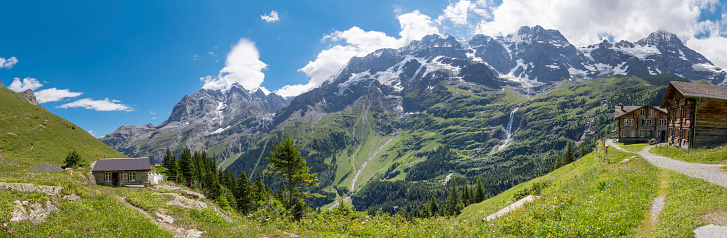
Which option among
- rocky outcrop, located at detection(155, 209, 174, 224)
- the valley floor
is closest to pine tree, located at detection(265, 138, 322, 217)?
the valley floor

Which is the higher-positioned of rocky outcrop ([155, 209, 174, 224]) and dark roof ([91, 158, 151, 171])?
rocky outcrop ([155, 209, 174, 224])

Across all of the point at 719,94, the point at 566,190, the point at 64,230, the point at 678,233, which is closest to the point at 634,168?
the point at 566,190

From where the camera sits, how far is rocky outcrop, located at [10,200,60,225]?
1296cm

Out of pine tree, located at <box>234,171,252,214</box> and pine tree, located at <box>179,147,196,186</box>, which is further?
pine tree, located at <box>234,171,252,214</box>

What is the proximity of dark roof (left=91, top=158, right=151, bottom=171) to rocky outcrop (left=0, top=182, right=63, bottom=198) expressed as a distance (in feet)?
126

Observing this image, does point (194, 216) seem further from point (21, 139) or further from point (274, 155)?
point (21, 139)

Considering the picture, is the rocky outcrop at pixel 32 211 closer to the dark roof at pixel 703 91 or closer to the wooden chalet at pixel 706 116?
the wooden chalet at pixel 706 116

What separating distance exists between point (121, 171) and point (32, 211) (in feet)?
146

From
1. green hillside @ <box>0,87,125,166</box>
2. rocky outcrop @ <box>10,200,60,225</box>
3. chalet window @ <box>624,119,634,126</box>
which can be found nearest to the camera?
rocky outcrop @ <box>10,200,60,225</box>

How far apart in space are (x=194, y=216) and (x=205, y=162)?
94818 mm

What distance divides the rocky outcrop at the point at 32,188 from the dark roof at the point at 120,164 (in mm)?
38291

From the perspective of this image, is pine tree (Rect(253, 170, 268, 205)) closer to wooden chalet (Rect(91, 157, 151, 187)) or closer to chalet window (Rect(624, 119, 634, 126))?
wooden chalet (Rect(91, 157, 151, 187))

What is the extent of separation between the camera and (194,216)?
62.8 feet

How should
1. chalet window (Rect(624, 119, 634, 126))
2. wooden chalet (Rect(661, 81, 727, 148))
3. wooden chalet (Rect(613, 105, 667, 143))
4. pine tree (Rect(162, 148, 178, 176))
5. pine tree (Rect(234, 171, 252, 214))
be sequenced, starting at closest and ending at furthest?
wooden chalet (Rect(661, 81, 727, 148)) < wooden chalet (Rect(613, 105, 667, 143)) < chalet window (Rect(624, 119, 634, 126)) < pine tree (Rect(162, 148, 178, 176)) < pine tree (Rect(234, 171, 252, 214))
